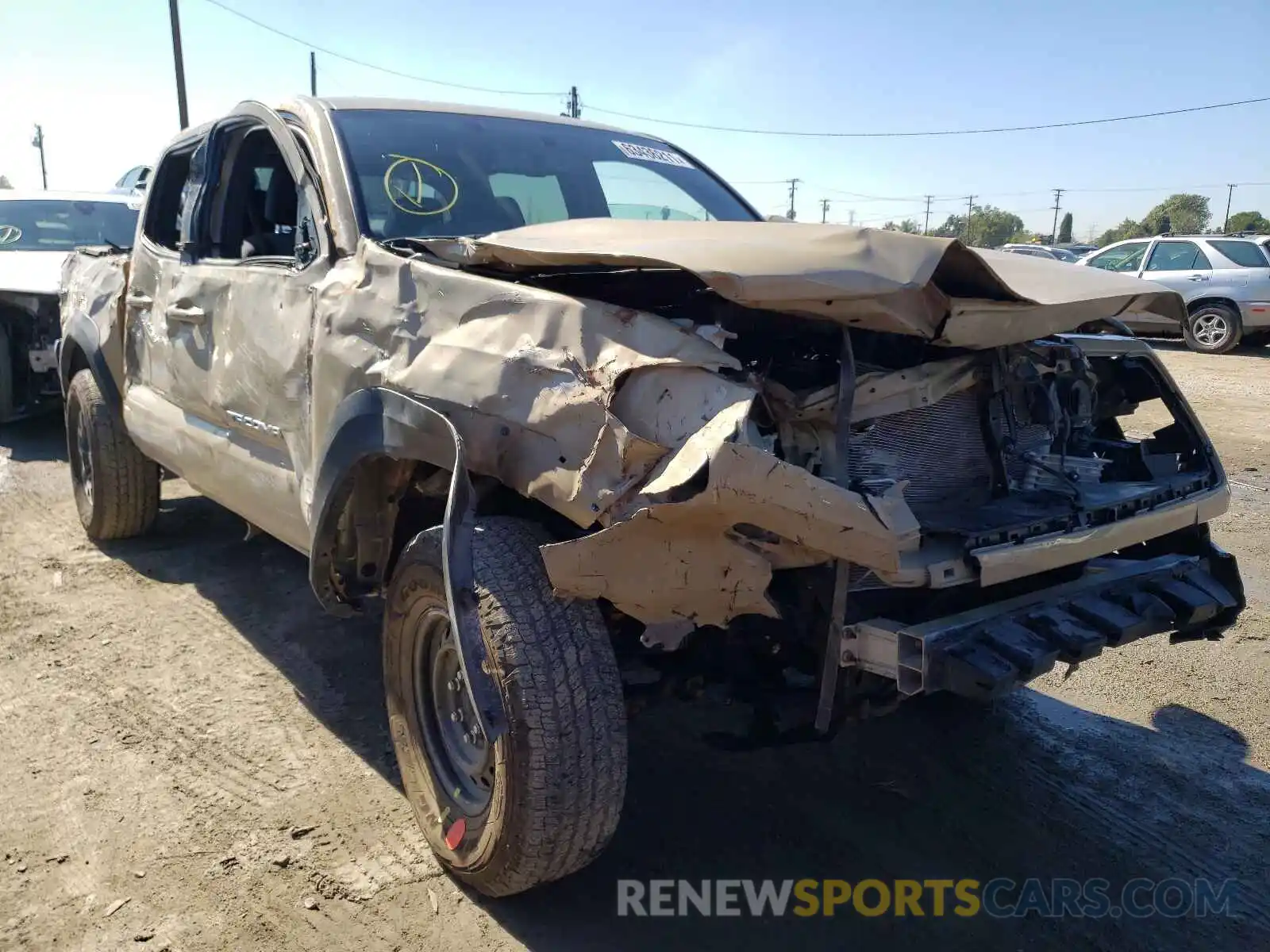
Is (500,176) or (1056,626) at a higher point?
(500,176)

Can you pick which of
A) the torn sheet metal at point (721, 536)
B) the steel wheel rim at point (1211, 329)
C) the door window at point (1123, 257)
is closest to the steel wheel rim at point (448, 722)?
the torn sheet metal at point (721, 536)

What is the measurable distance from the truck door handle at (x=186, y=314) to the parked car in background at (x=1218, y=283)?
12736mm

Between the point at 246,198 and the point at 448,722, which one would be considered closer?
the point at 448,722

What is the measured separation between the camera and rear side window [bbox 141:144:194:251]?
4785 mm

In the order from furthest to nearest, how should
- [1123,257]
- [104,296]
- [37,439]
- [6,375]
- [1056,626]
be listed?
[1123,257]
[37,439]
[6,375]
[104,296]
[1056,626]

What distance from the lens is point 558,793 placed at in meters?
2.28

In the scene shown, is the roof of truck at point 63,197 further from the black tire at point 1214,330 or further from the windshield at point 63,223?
the black tire at point 1214,330

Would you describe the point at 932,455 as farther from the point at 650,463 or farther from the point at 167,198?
the point at 167,198

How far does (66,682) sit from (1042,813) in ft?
11.6

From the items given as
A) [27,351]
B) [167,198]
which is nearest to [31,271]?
[27,351]

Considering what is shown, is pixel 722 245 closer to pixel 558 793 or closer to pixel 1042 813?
pixel 558 793

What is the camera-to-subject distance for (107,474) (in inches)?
205

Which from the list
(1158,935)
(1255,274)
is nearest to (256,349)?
(1158,935)

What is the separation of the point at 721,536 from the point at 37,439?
26.8ft
